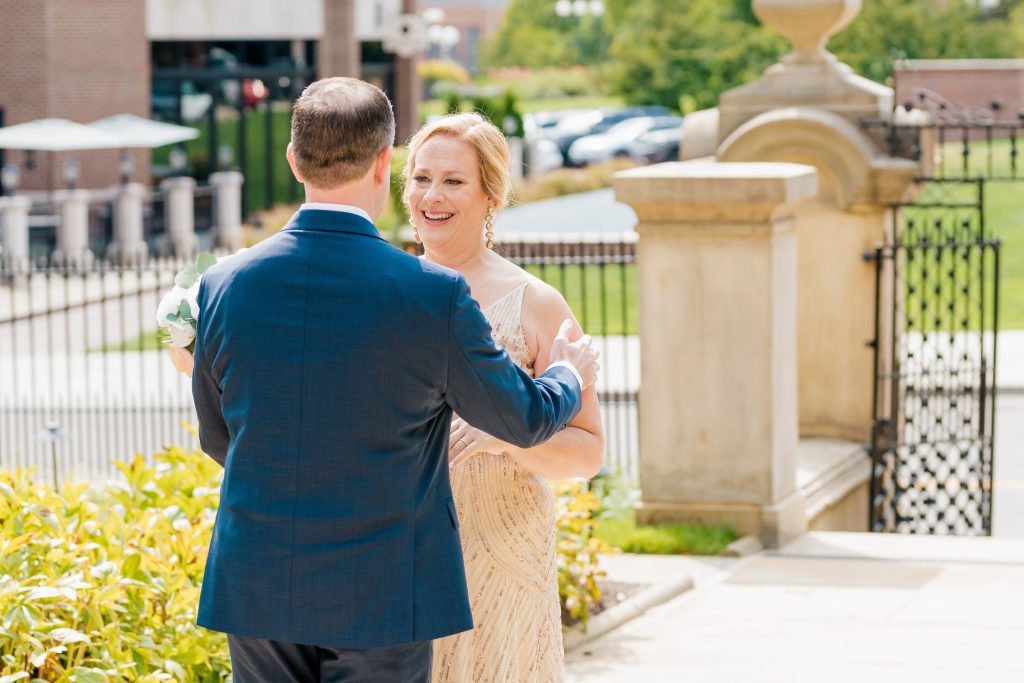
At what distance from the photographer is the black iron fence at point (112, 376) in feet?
45.3

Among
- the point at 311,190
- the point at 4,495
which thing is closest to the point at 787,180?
the point at 4,495

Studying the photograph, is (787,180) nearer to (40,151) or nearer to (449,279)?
(449,279)

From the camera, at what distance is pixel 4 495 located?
527 cm

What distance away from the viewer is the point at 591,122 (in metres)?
52.2

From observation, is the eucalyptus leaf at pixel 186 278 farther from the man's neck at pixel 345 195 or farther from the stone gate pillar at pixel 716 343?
the stone gate pillar at pixel 716 343

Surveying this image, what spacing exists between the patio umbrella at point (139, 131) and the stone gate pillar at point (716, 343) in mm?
22374

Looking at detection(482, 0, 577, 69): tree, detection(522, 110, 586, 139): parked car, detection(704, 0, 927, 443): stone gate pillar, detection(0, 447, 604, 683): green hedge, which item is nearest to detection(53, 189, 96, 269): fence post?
detection(704, 0, 927, 443): stone gate pillar

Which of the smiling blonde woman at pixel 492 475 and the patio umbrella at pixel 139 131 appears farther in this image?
the patio umbrella at pixel 139 131

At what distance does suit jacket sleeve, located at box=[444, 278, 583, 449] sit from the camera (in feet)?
10.7

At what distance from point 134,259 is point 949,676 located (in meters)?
23.5

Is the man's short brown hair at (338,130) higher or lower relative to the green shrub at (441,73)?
lower

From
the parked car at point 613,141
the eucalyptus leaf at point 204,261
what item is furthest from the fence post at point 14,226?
the parked car at point 613,141

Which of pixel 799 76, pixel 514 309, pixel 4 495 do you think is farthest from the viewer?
pixel 799 76

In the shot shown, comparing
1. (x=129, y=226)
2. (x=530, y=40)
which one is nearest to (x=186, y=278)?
(x=129, y=226)
